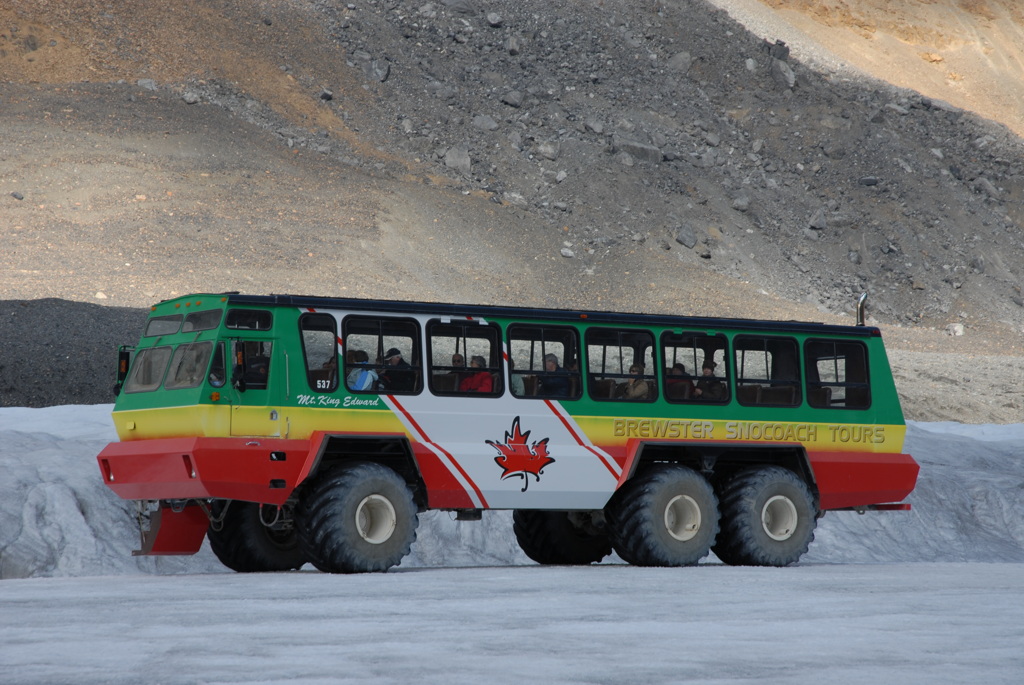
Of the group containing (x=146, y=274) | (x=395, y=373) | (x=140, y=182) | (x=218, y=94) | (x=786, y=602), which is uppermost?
(x=218, y=94)

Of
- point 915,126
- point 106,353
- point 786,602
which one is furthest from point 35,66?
point 786,602

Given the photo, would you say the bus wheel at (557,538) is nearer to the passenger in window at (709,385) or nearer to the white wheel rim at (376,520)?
the passenger in window at (709,385)

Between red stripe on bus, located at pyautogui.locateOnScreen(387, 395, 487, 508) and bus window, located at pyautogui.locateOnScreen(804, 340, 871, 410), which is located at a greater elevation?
bus window, located at pyautogui.locateOnScreen(804, 340, 871, 410)

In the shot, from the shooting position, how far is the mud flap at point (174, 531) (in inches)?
583

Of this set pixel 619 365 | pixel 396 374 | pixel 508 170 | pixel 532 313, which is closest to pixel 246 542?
pixel 396 374

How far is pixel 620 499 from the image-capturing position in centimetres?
1609

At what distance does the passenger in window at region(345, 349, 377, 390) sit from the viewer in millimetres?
14477

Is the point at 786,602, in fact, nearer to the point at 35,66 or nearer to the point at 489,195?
the point at 489,195

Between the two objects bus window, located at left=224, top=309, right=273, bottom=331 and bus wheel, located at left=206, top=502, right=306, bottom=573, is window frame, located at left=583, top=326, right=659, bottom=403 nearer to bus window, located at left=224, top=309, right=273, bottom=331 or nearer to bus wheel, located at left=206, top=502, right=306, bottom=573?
bus window, located at left=224, top=309, right=273, bottom=331

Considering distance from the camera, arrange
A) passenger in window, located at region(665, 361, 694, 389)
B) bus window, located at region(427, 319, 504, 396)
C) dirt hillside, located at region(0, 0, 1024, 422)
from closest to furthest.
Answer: bus window, located at region(427, 319, 504, 396), passenger in window, located at region(665, 361, 694, 389), dirt hillside, located at region(0, 0, 1024, 422)

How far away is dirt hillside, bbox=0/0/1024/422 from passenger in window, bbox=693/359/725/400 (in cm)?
2591

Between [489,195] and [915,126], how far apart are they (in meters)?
25.2

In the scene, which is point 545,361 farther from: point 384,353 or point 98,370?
Result: point 98,370

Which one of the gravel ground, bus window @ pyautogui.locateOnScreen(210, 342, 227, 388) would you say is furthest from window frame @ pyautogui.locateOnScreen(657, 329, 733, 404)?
the gravel ground
